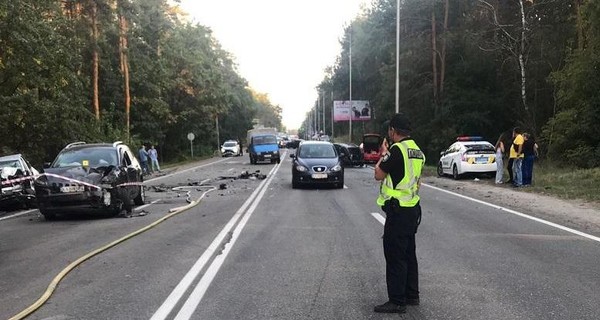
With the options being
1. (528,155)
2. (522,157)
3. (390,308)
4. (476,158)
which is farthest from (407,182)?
(476,158)

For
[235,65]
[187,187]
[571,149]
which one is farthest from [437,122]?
[235,65]

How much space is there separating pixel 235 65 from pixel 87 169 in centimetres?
8417

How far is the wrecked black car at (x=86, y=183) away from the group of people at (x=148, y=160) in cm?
1761

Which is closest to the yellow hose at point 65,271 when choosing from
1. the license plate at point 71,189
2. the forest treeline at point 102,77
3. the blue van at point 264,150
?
the license plate at point 71,189

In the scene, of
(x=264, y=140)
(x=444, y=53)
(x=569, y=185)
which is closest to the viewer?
(x=569, y=185)

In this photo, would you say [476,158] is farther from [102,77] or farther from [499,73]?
[102,77]

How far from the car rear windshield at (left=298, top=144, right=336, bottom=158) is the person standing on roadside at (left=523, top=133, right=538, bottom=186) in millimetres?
Result: 6255

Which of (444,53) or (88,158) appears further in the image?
(444,53)

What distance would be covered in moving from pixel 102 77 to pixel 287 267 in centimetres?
3871

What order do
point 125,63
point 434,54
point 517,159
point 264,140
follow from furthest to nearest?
point 264,140 → point 434,54 → point 125,63 → point 517,159

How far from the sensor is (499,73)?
3756 cm

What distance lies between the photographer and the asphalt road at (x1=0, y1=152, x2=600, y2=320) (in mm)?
5312

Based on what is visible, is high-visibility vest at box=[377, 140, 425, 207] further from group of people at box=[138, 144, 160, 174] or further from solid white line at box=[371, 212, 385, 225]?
group of people at box=[138, 144, 160, 174]

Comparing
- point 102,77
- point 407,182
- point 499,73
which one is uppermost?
point 102,77
